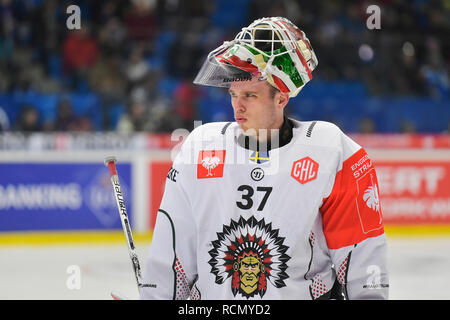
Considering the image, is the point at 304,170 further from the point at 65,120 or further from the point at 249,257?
the point at 65,120

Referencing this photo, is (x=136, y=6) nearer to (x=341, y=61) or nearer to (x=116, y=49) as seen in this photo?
(x=116, y=49)

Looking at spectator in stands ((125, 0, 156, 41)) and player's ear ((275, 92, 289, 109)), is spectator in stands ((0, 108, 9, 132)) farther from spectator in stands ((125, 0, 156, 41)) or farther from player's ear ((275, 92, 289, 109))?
player's ear ((275, 92, 289, 109))

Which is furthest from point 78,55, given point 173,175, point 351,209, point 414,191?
point 351,209

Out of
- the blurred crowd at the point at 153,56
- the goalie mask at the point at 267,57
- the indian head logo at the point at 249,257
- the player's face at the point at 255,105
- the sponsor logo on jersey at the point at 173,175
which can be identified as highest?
the blurred crowd at the point at 153,56

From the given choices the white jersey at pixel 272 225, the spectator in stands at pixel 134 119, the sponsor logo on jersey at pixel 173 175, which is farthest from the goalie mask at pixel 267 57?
the spectator in stands at pixel 134 119

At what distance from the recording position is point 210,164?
2.03 meters

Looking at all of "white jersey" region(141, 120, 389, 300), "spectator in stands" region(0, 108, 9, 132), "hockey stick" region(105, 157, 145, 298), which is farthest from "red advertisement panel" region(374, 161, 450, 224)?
"white jersey" region(141, 120, 389, 300)

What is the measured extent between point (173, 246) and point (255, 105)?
0.48 meters

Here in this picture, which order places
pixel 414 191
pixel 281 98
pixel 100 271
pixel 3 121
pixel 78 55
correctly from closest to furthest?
pixel 281 98, pixel 100 271, pixel 3 121, pixel 414 191, pixel 78 55

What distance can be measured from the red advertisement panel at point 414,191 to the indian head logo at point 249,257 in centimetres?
611

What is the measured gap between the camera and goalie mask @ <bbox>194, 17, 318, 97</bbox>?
2.00 m

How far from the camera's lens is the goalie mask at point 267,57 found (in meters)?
2.00

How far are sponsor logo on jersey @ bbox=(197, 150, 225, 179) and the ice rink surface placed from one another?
2511mm

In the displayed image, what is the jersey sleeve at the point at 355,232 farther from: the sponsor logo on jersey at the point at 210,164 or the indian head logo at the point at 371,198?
the sponsor logo on jersey at the point at 210,164
